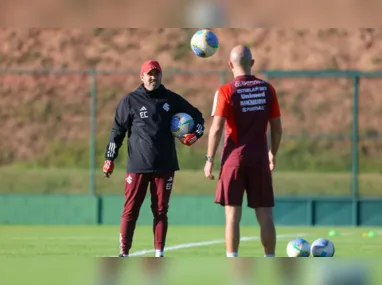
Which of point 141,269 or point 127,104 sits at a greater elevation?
point 127,104

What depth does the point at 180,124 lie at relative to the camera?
12.3 meters

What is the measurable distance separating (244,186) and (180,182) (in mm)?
17266

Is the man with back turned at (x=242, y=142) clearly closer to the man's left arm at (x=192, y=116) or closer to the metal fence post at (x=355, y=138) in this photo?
the man's left arm at (x=192, y=116)

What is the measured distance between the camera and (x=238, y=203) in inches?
425

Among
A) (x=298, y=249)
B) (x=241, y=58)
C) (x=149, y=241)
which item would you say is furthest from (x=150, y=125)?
(x=149, y=241)

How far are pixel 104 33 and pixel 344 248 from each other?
27.6 m

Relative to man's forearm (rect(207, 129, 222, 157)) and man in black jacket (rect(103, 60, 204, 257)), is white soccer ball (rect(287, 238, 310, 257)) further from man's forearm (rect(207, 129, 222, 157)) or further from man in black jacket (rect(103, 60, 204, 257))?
man's forearm (rect(207, 129, 222, 157))

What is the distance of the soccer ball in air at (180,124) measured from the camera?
40.2 feet

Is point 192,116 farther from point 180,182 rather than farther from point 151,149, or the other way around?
point 180,182

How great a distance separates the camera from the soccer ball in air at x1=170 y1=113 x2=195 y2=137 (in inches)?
483

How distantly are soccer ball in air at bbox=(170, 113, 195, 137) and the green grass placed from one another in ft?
46.6

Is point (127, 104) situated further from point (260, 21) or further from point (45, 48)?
point (45, 48)

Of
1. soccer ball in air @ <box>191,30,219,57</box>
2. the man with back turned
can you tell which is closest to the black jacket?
soccer ball in air @ <box>191,30,219,57</box>

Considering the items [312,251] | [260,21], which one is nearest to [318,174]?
[312,251]
